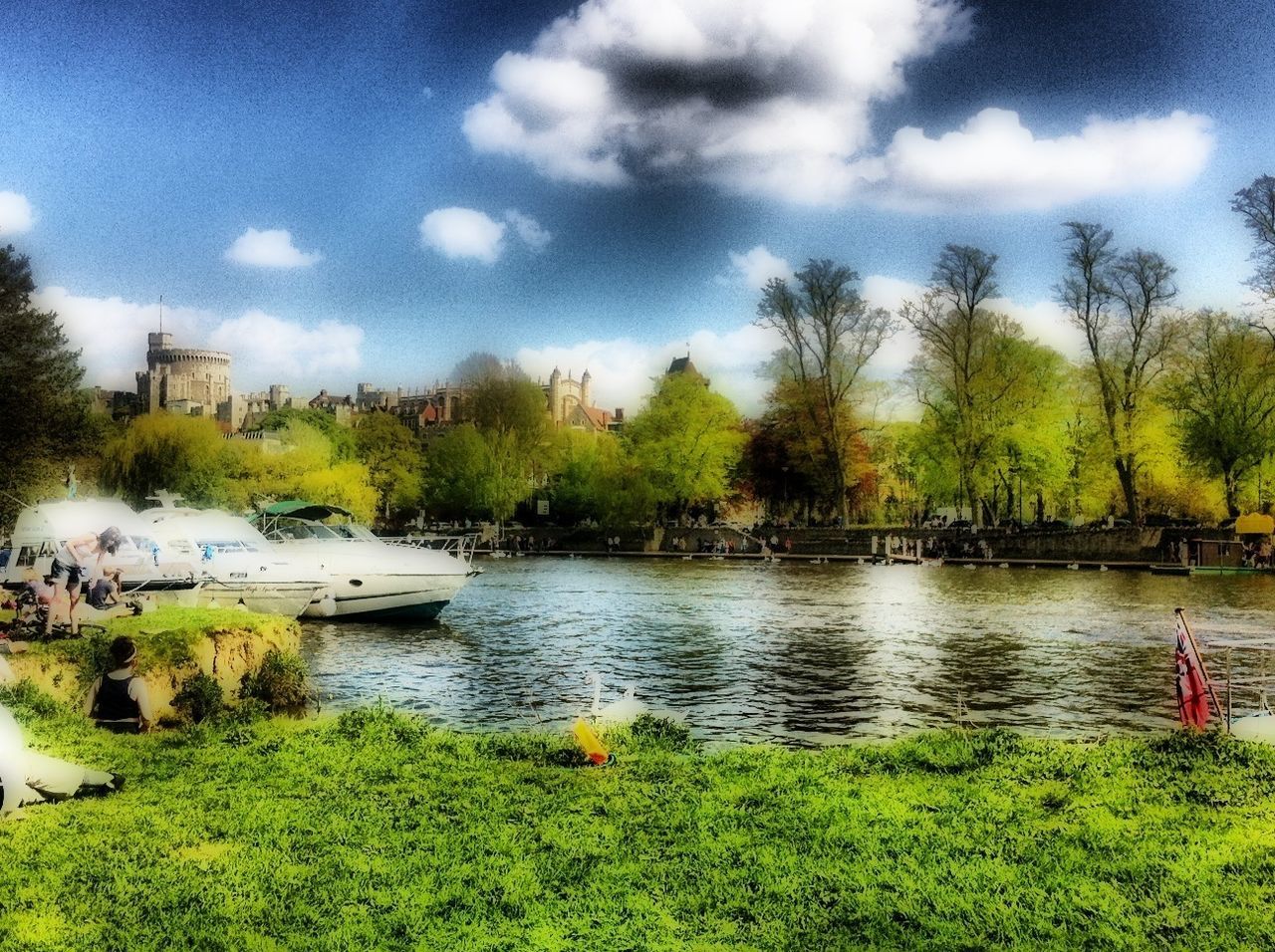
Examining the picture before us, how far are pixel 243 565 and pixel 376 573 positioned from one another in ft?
7.97

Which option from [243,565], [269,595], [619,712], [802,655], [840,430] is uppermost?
[840,430]

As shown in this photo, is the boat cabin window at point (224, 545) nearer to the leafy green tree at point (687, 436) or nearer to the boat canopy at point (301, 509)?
the boat canopy at point (301, 509)

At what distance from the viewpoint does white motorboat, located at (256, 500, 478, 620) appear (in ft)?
59.8

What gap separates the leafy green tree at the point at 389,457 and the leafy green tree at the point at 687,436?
33.7 feet

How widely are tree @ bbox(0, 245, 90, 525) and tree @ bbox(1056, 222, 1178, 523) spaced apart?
18.1m

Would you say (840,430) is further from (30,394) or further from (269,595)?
(30,394)

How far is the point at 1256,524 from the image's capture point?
29.9m

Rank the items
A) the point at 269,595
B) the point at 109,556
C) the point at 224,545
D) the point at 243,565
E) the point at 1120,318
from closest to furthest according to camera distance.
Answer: the point at 109,556 < the point at 243,565 < the point at 224,545 < the point at 269,595 < the point at 1120,318

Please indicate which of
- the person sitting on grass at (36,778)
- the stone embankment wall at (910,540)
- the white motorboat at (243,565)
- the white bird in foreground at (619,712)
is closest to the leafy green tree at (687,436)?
the stone embankment wall at (910,540)

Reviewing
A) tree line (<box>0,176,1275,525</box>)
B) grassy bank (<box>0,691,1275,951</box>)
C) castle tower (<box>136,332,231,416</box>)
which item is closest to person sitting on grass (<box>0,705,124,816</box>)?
grassy bank (<box>0,691,1275,951</box>)

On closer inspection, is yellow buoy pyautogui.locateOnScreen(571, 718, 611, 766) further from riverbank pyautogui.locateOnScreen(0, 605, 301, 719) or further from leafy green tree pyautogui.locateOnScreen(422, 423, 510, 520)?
leafy green tree pyautogui.locateOnScreen(422, 423, 510, 520)

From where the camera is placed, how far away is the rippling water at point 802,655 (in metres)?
10.4

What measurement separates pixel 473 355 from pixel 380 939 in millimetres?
25837

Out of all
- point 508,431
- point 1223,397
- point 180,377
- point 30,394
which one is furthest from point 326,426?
point 1223,397
